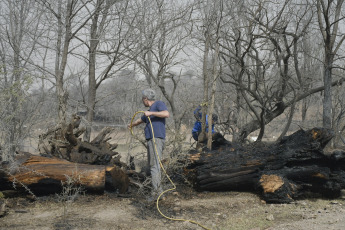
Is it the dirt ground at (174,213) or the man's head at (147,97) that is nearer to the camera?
the dirt ground at (174,213)

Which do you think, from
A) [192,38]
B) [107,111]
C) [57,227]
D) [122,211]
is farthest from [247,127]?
[57,227]

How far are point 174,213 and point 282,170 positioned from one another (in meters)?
2.12

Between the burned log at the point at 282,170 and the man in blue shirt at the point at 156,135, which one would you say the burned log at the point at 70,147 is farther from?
the burned log at the point at 282,170

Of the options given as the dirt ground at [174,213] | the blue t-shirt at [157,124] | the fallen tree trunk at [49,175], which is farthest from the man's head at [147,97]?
the dirt ground at [174,213]

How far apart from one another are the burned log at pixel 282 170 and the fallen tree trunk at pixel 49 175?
5.54 ft

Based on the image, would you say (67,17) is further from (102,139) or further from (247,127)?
(247,127)

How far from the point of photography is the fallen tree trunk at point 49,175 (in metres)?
5.06

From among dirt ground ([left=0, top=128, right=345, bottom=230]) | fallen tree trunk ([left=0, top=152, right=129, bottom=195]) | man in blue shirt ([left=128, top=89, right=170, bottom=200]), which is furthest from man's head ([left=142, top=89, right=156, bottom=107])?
dirt ground ([left=0, top=128, right=345, bottom=230])

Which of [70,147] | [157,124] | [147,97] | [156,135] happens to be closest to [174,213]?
[156,135]

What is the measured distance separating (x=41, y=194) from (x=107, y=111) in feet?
23.8

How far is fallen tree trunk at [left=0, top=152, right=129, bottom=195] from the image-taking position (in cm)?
506

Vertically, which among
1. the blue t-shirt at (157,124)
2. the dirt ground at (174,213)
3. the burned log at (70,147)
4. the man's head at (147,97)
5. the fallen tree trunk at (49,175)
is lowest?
the dirt ground at (174,213)

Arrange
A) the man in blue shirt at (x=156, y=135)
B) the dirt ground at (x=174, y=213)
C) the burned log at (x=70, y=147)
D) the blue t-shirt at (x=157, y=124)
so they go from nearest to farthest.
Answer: the dirt ground at (x=174, y=213) < the man in blue shirt at (x=156, y=135) < the blue t-shirt at (x=157, y=124) < the burned log at (x=70, y=147)

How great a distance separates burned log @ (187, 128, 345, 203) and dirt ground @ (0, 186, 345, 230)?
7.4 inches
